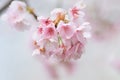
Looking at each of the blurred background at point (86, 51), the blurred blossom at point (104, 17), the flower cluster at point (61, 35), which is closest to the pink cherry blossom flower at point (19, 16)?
the flower cluster at point (61, 35)

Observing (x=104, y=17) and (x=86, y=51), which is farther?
(x=104, y=17)

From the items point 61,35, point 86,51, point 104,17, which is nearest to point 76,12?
point 61,35

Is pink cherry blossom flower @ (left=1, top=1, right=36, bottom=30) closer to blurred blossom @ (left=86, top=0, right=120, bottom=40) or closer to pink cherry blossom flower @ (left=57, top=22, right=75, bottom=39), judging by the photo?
pink cherry blossom flower @ (left=57, top=22, right=75, bottom=39)

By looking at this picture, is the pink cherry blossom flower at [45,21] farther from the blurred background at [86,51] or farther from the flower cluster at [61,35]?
the blurred background at [86,51]

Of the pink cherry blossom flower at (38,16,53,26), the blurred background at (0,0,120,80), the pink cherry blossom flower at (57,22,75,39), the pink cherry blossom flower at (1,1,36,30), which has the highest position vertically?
the blurred background at (0,0,120,80)

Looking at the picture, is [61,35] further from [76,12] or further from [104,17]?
[104,17]

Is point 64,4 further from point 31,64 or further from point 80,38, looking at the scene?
point 80,38

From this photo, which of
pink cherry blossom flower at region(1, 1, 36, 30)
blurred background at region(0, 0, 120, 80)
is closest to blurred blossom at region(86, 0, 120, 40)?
blurred background at region(0, 0, 120, 80)
